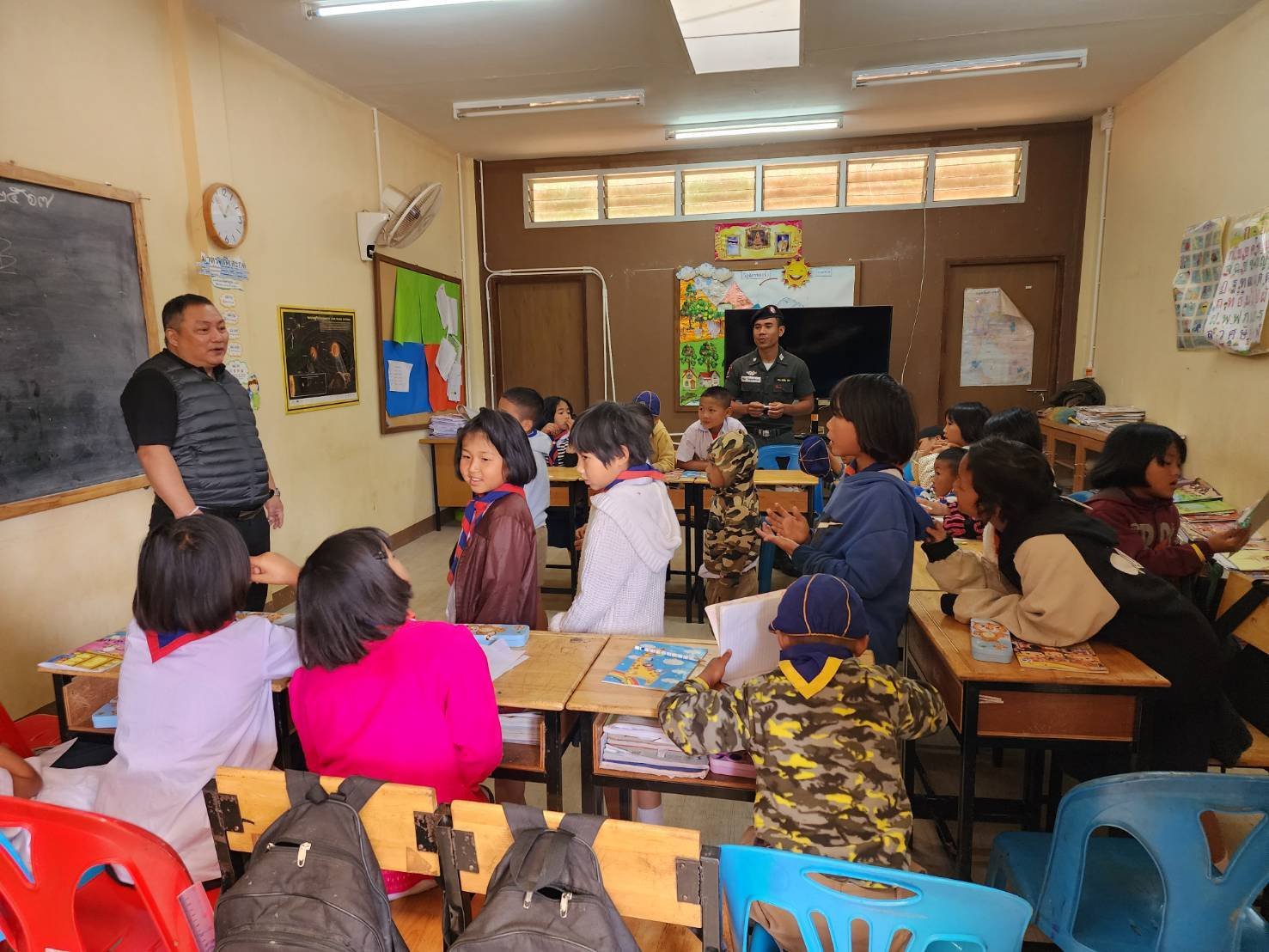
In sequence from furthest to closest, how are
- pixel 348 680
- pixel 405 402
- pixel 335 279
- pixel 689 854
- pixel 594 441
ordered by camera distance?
pixel 405 402, pixel 335 279, pixel 594 441, pixel 348 680, pixel 689 854

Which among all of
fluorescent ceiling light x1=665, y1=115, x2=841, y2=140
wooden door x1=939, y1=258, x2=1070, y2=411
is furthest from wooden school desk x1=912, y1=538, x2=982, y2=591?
fluorescent ceiling light x1=665, y1=115, x2=841, y2=140

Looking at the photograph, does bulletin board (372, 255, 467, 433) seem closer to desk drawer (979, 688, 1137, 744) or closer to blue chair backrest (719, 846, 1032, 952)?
desk drawer (979, 688, 1137, 744)

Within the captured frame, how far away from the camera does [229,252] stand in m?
3.76

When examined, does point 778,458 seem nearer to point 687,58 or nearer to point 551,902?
point 687,58

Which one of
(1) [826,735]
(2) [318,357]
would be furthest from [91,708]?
(2) [318,357]

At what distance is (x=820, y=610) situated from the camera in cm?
133

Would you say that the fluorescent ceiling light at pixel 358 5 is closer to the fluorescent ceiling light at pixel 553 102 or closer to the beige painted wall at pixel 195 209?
the beige painted wall at pixel 195 209

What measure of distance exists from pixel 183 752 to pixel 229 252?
10.1 ft

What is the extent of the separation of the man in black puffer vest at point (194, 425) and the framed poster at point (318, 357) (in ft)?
5.17

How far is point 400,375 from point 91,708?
3821mm

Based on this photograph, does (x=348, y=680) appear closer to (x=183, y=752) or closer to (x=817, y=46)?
(x=183, y=752)

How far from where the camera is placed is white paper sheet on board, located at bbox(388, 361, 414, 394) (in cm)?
541

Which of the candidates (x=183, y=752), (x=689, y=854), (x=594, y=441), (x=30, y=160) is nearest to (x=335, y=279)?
(x=30, y=160)

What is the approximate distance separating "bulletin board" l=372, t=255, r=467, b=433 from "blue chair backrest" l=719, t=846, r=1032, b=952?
4821 millimetres
